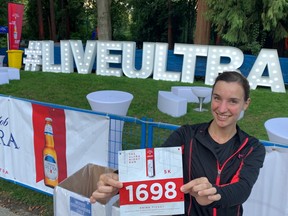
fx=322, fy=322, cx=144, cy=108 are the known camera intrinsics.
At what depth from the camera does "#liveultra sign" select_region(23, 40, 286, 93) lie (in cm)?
997

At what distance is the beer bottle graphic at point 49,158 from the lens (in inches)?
146

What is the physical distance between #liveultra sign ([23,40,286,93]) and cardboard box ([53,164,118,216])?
584cm

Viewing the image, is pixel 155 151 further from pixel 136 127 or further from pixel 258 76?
pixel 258 76

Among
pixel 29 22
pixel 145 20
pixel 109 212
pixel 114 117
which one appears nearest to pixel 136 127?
pixel 114 117

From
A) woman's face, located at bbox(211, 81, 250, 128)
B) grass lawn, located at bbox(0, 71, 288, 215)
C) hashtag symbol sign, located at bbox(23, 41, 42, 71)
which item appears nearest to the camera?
woman's face, located at bbox(211, 81, 250, 128)

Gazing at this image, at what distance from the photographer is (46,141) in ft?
12.4

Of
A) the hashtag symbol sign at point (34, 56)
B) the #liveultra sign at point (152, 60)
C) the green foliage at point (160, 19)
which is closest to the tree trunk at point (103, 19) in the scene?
the #liveultra sign at point (152, 60)

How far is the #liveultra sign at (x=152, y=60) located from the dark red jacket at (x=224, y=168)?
6964 millimetres

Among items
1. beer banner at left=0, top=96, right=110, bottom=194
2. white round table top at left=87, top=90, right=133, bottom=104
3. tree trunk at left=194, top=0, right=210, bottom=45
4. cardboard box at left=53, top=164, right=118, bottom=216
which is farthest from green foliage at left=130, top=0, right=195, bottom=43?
cardboard box at left=53, top=164, right=118, bottom=216

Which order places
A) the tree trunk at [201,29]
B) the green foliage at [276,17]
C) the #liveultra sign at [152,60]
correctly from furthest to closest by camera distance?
the tree trunk at [201,29] → the green foliage at [276,17] → the #liveultra sign at [152,60]

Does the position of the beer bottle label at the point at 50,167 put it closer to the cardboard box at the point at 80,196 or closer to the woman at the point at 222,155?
the cardboard box at the point at 80,196

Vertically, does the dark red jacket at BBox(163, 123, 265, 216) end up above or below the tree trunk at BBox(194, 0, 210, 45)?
below

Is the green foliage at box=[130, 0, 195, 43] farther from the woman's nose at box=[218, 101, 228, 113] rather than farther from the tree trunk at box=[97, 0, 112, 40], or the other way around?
the woman's nose at box=[218, 101, 228, 113]

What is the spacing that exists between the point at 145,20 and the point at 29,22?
1046cm
